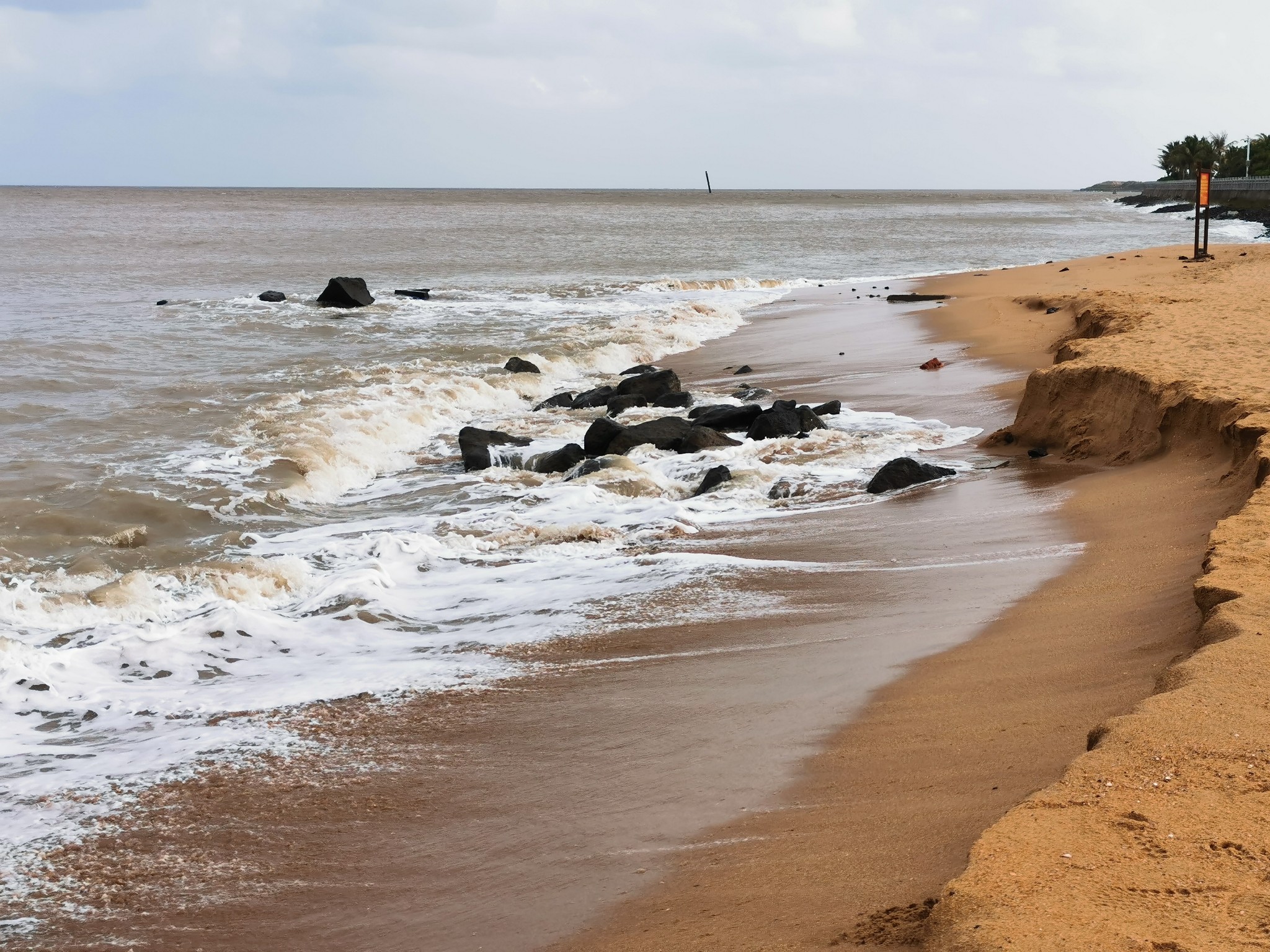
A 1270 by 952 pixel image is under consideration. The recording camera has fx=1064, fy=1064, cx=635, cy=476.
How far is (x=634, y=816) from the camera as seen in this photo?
3996mm

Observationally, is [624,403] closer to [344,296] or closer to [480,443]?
[480,443]

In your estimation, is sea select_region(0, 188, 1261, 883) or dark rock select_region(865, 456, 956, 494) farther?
dark rock select_region(865, 456, 956, 494)

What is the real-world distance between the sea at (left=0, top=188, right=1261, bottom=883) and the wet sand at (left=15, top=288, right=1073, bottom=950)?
0.40m

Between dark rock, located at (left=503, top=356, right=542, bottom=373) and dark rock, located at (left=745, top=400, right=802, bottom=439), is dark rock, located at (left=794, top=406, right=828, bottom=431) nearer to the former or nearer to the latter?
dark rock, located at (left=745, top=400, right=802, bottom=439)

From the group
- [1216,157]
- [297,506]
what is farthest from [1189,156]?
[297,506]

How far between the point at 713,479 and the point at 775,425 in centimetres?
212

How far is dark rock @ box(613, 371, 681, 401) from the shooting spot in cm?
1543

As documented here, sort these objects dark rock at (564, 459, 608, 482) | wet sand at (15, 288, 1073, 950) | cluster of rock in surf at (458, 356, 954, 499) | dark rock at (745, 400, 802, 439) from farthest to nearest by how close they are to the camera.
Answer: dark rock at (745, 400, 802, 439), dark rock at (564, 459, 608, 482), cluster of rock in surf at (458, 356, 954, 499), wet sand at (15, 288, 1073, 950)

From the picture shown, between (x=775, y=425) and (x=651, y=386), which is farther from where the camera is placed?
(x=651, y=386)

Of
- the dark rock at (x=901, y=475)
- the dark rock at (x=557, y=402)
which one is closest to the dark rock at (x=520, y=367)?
the dark rock at (x=557, y=402)

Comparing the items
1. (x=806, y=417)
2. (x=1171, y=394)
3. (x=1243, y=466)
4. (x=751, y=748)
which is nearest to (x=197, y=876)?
(x=751, y=748)

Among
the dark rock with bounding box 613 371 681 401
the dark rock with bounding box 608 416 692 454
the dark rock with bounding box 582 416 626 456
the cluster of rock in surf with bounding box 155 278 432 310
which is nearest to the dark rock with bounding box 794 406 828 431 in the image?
the dark rock with bounding box 608 416 692 454

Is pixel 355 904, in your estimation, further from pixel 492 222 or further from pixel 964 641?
pixel 492 222

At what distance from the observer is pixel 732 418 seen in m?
12.8
